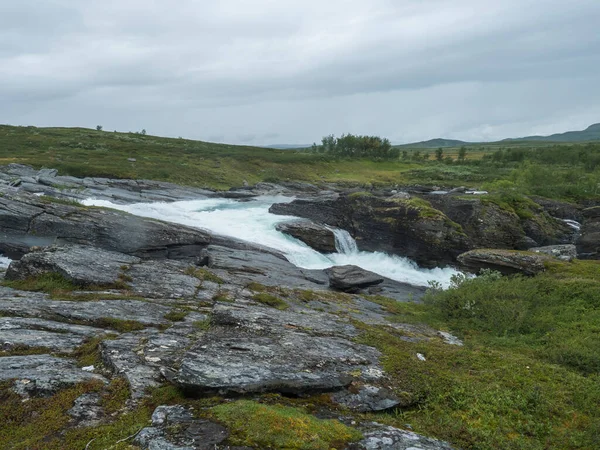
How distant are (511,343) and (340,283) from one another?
11.7m

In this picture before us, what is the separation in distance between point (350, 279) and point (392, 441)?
18.7 metres

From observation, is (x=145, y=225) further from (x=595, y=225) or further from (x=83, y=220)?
(x=595, y=225)

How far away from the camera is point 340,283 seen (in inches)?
1021

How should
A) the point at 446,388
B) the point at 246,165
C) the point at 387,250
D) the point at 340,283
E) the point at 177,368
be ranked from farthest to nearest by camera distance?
the point at 246,165 → the point at 387,250 → the point at 340,283 → the point at 446,388 → the point at 177,368

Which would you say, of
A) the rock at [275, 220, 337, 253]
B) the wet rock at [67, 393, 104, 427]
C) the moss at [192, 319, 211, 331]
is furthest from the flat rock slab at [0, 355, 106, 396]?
the rock at [275, 220, 337, 253]

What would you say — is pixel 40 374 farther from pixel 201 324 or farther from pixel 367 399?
pixel 367 399

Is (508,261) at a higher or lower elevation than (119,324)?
higher

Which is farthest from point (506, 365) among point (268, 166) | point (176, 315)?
point (268, 166)

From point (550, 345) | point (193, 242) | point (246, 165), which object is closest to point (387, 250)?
point (193, 242)

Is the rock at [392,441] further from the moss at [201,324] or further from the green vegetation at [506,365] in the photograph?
the moss at [201,324]

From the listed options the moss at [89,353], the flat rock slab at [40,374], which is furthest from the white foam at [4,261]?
the flat rock slab at [40,374]

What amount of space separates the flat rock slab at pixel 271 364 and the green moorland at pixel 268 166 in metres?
51.0

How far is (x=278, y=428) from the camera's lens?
297 inches

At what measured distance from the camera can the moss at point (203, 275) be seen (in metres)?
21.1
